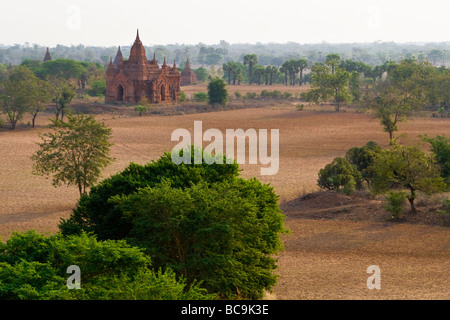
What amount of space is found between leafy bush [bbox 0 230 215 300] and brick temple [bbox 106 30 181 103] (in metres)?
55.6

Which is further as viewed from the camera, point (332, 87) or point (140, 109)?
point (332, 87)

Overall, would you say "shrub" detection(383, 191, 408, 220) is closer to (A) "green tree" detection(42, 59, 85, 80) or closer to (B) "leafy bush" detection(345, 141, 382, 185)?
(B) "leafy bush" detection(345, 141, 382, 185)

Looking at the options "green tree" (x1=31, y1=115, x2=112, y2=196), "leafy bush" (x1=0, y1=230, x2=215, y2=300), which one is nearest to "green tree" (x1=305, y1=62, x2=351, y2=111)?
"green tree" (x1=31, y1=115, x2=112, y2=196)

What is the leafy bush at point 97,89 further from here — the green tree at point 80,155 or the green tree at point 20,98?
the green tree at point 80,155

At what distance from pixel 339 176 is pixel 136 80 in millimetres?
45015

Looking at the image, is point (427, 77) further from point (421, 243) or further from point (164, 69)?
point (421, 243)

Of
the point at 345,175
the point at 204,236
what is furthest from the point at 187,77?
the point at 204,236

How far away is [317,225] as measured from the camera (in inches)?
843

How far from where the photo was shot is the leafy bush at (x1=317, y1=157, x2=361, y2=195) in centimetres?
2548

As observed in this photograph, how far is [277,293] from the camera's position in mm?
14797

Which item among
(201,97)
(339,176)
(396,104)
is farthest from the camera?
(201,97)

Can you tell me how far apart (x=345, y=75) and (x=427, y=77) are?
29.2ft

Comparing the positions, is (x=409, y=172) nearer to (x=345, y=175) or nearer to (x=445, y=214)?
(x=445, y=214)

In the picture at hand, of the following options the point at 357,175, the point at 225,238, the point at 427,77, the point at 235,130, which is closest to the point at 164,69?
the point at 235,130
